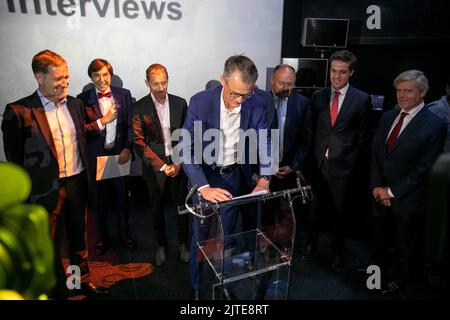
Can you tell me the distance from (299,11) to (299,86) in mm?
1094

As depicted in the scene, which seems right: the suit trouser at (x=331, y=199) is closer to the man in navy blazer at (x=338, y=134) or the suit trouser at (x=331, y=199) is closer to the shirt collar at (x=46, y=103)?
the man in navy blazer at (x=338, y=134)

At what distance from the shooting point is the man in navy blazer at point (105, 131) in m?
2.86

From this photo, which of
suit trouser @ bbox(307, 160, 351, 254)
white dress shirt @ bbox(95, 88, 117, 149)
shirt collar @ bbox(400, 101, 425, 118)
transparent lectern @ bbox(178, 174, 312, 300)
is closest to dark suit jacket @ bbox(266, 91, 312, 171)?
suit trouser @ bbox(307, 160, 351, 254)

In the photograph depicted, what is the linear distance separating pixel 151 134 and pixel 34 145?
1.02 m

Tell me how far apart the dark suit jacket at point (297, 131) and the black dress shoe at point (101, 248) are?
1990mm

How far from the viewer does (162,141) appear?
281 cm

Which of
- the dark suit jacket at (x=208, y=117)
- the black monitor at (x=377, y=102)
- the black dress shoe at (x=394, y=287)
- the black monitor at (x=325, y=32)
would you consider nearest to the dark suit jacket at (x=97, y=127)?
the dark suit jacket at (x=208, y=117)

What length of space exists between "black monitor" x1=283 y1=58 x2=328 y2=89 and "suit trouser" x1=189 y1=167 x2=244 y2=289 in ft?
7.36

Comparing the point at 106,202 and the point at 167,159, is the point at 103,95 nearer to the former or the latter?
the point at 167,159

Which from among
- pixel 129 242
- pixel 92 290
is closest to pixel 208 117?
pixel 92 290

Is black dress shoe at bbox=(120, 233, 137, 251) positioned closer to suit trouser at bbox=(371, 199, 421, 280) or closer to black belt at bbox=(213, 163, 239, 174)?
black belt at bbox=(213, 163, 239, 174)

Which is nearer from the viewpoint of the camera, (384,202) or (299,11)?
(384,202)

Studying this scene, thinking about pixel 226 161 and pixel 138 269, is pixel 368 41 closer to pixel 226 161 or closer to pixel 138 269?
pixel 226 161
